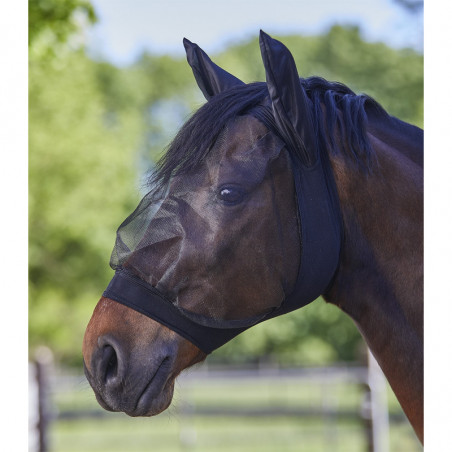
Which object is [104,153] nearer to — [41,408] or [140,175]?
[140,175]

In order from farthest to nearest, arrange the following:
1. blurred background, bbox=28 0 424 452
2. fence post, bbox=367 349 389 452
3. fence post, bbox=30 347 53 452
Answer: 1. blurred background, bbox=28 0 424 452
2. fence post, bbox=30 347 53 452
3. fence post, bbox=367 349 389 452

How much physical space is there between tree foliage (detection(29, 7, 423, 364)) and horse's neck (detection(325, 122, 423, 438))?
29.3ft

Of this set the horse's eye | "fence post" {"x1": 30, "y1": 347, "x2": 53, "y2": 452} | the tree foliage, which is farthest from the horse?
the tree foliage

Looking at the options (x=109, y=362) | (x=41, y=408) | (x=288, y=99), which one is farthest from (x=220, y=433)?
(x=288, y=99)

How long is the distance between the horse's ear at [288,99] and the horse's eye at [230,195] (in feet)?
0.63

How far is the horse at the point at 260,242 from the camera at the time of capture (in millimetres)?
1559

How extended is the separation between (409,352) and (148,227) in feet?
2.50

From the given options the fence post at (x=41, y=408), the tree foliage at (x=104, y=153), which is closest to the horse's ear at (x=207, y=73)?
the fence post at (x=41, y=408)

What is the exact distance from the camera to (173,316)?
159 cm

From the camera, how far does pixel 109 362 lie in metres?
1.58

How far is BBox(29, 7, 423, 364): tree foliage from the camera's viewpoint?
12.8m

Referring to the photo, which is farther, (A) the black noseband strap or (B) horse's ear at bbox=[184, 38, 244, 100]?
(B) horse's ear at bbox=[184, 38, 244, 100]

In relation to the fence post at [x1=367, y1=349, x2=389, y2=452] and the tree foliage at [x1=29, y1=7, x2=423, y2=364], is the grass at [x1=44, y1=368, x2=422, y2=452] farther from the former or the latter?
the tree foliage at [x1=29, y1=7, x2=423, y2=364]
